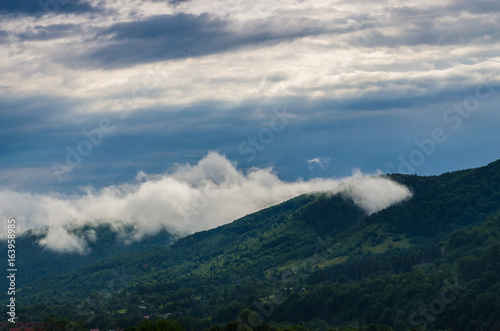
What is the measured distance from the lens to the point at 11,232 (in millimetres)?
199875

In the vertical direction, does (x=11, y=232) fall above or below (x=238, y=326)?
above

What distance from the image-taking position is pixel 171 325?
17750cm

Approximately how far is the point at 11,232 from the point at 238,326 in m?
78.2

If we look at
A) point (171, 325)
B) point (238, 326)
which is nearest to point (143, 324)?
point (171, 325)

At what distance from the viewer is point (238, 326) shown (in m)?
189

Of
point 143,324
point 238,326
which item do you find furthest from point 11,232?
point 238,326

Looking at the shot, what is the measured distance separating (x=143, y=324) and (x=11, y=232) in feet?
187

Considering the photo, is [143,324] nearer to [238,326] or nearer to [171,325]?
[171,325]

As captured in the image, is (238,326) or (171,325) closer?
(171,325)

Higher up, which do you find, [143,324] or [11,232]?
[11,232]

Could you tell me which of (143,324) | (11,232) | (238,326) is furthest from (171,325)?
(11,232)

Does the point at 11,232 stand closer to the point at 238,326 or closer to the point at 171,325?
the point at 171,325

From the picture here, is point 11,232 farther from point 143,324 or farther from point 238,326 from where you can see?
point 238,326

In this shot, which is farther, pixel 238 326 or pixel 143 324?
pixel 238 326
